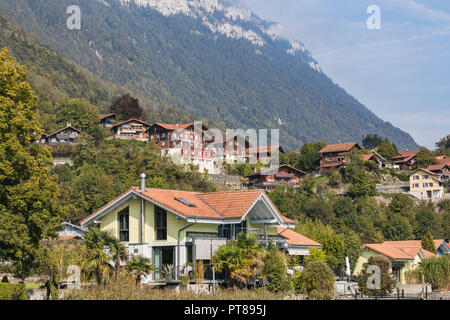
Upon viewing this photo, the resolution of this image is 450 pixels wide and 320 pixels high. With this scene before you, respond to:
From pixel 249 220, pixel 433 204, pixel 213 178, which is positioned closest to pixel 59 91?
pixel 213 178

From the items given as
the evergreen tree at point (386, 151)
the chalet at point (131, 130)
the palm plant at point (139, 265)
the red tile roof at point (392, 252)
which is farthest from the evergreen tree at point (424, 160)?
the palm plant at point (139, 265)

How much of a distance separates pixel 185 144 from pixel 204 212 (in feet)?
271

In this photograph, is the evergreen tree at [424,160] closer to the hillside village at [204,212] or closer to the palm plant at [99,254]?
the hillside village at [204,212]

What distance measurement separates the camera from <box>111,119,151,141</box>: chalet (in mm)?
117438

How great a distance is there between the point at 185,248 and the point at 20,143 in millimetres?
9332

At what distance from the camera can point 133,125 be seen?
391 feet

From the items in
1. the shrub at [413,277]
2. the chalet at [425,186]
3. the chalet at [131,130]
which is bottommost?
the shrub at [413,277]

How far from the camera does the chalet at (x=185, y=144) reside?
370 feet

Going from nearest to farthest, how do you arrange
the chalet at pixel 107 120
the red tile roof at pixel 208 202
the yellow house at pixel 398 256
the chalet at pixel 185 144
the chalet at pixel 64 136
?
the red tile roof at pixel 208 202, the yellow house at pixel 398 256, the chalet at pixel 64 136, the chalet at pixel 185 144, the chalet at pixel 107 120

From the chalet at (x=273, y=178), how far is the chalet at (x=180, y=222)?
71.9 m

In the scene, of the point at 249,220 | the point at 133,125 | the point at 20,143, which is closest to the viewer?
the point at 20,143

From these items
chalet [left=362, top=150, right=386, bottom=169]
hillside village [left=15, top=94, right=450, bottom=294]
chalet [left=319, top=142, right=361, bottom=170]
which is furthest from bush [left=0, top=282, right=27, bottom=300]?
chalet [left=362, top=150, right=386, bottom=169]
